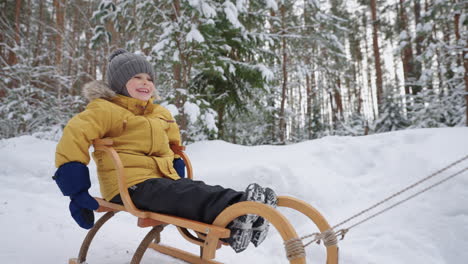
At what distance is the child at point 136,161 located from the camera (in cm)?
170

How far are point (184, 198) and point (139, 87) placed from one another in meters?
1.12

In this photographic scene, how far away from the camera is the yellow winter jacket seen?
1.93m

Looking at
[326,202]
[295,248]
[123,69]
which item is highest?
[123,69]

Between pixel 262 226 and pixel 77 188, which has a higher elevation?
pixel 77 188

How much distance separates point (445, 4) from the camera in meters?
6.52

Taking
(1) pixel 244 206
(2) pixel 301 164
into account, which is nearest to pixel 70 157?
(1) pixel 244 206

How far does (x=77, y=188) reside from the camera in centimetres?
184

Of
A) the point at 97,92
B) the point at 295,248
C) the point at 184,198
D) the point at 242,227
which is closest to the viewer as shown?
the point at 295,248

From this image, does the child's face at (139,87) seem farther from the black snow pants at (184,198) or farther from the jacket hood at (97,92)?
the black snow pants at (184,198)

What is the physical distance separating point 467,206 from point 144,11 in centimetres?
631

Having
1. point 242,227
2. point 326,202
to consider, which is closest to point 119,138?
point 242,227

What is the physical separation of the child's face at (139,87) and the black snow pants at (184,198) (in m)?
0.78

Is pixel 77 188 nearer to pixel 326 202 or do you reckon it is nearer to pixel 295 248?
pixel 295 248

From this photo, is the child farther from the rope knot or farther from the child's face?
the rope knot
